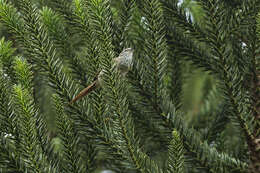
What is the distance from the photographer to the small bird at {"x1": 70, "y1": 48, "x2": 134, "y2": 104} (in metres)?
2.03

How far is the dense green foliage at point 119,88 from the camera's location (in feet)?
6.25

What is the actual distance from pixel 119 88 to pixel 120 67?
183 millimetres

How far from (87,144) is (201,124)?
1.16m

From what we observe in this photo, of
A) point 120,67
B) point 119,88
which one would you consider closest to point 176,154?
point 119,88

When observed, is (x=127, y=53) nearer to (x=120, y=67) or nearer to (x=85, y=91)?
(x=120, y=67)

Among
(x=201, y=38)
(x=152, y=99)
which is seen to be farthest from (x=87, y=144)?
(x=201, y=38)

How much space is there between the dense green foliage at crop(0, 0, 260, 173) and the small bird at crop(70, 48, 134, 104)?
5cm

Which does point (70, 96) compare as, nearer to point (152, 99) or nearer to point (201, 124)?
point (152, 99)

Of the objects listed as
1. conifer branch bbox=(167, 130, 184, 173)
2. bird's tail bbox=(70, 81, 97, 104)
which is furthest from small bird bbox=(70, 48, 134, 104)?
conifer branch bbox=(167, 130, 184, 173)

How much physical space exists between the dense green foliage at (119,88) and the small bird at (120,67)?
47 millimetres

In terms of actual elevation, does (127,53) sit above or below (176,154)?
above

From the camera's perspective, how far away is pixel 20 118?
1827 mm

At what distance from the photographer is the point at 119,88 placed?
1919 mm

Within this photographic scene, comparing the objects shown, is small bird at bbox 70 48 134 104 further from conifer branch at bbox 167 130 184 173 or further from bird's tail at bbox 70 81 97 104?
conifer branch at bbox 167 130 184 173
